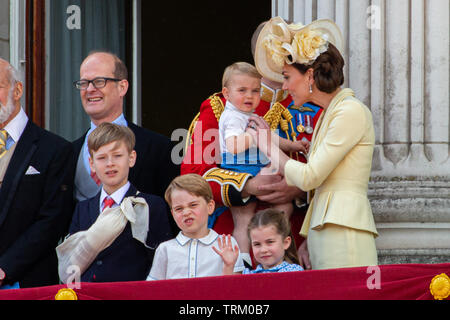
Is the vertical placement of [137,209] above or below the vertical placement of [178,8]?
below

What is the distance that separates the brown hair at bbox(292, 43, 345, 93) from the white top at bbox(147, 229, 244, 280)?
0.87m

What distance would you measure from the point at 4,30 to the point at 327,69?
3.34 m

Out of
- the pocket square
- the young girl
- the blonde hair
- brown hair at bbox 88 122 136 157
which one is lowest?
the young girl

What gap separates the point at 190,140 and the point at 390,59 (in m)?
1.21

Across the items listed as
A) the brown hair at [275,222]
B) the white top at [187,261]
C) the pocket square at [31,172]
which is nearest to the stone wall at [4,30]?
the pocket square at [31,172]

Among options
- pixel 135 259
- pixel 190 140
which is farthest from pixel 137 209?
pixel 190 140

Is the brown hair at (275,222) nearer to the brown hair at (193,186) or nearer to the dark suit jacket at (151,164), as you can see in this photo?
the brown hair at (193,186)

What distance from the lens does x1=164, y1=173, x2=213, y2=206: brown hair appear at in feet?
15.8

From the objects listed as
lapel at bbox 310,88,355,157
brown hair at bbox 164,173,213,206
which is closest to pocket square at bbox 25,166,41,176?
brown hair at bbox 164,173,213,206

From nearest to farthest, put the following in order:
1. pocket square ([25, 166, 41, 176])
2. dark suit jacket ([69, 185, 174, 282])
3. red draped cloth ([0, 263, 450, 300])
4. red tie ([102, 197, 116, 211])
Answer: red draped cloth ([0, 263, 450, 300]) → dark suit jacket ([69, 185, 174, 282]) → red tie ([102, 197, 116, 211]) → pocket square ([25, 166, 41, 176])

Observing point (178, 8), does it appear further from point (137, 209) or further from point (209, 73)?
point (137, 209)

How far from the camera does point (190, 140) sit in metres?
5.37

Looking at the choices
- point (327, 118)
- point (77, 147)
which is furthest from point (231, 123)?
point (77, 147)

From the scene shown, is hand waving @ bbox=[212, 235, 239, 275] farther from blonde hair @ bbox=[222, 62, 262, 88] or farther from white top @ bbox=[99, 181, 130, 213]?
blonde hair @ bbox=[222, 62, 262, 88]
